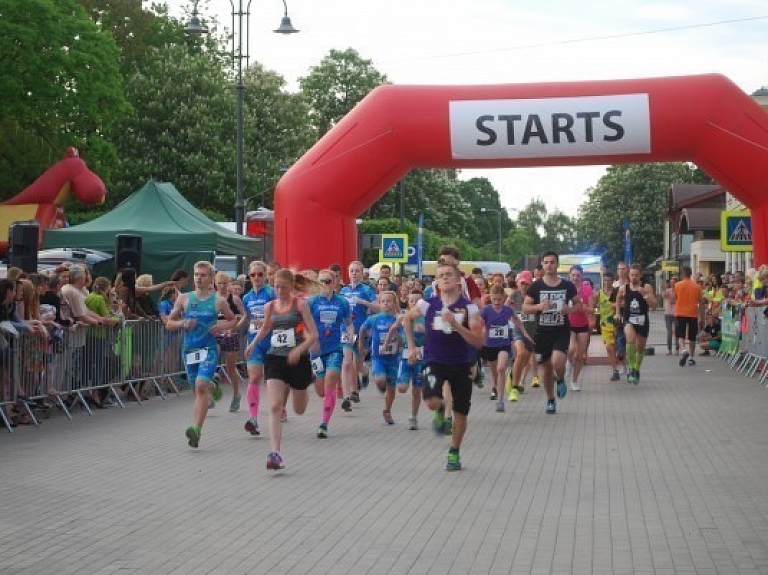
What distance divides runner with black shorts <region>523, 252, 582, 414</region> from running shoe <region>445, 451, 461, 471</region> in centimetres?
558

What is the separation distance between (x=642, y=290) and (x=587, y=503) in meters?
13.2

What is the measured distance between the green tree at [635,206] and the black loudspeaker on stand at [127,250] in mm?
90390

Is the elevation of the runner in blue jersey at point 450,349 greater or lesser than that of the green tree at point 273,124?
lesser

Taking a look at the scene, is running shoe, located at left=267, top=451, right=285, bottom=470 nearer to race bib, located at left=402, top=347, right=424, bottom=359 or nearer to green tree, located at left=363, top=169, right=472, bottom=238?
race bib, located at left=402, top=347, right=424, bottom=359

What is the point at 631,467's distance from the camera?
466 inches

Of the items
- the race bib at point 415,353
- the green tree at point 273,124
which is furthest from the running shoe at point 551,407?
the green tree at point 273,124

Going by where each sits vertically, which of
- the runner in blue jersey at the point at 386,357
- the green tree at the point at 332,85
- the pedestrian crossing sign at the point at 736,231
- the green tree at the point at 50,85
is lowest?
the runner in blue jersey at the point at 386,357

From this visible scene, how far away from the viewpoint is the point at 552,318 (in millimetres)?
17375

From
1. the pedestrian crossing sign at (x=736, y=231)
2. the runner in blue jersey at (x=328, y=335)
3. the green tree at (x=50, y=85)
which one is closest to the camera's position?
the runner in blue jersey at (x=328, y=335)

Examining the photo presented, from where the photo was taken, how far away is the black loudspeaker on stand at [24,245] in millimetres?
19406

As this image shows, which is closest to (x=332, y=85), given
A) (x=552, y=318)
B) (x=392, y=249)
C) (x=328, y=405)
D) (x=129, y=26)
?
(x=129, y=26)

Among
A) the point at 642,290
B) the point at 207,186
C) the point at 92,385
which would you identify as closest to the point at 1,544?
the point at 92,385

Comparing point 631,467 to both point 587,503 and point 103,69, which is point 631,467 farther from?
point 103,69

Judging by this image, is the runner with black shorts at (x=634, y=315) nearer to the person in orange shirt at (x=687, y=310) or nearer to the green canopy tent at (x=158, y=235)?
the person in orange shirt at (x=687, y=310)
